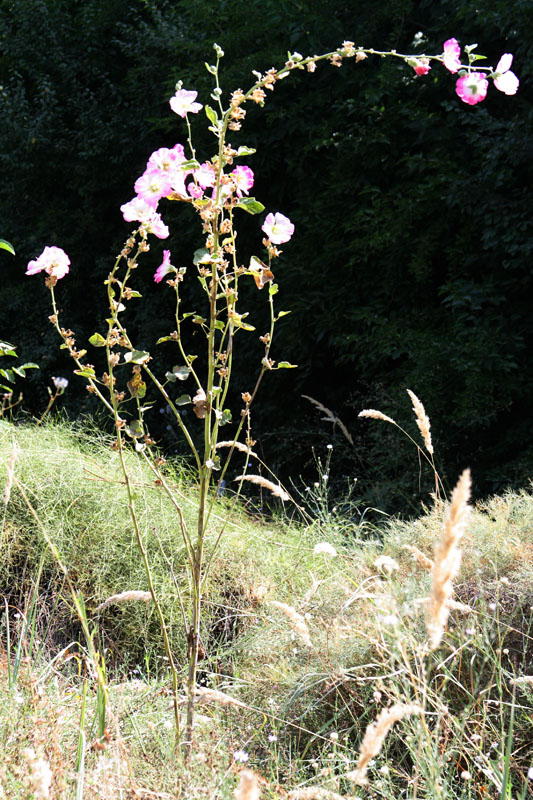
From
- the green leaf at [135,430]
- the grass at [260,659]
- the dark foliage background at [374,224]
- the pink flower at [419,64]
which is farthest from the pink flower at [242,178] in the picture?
the dark foliage background at [374,224]

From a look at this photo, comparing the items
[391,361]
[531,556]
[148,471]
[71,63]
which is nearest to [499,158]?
[391,361]

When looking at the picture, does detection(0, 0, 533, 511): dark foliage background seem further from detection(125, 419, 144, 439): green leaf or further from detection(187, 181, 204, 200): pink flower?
detection(187, 181, 204, 200): pink flower

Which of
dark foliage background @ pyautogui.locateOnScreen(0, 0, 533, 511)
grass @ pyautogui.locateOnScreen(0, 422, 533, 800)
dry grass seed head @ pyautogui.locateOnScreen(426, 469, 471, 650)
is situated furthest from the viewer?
dark foliage background @ pyautogui.locateOnScreen(0, 0, 533, 511)

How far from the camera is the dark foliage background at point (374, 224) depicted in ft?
14.8

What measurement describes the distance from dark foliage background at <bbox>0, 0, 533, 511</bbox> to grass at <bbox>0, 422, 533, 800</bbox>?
114cm

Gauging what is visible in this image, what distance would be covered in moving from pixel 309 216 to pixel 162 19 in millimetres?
2442

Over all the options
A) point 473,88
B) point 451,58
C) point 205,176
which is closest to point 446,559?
point 205,176

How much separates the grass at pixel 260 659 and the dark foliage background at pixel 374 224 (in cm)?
114

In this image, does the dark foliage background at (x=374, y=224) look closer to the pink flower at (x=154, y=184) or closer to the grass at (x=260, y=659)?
the grass at (x=260, y=659)

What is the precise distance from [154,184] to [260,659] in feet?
4.61

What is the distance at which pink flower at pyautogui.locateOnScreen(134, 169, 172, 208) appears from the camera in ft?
5.39

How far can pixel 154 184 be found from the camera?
5.42ft

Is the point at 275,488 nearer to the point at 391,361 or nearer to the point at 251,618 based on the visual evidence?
the point at 251,618

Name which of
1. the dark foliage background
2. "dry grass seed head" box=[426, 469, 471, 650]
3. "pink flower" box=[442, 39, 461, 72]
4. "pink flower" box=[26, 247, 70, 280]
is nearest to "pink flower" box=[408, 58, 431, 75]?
"pink flower" box=[442, 39, 461, 72]
